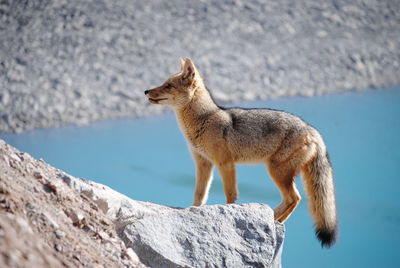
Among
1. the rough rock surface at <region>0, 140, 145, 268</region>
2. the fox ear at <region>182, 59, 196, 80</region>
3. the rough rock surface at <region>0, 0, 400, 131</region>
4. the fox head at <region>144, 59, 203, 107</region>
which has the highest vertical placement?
the fox ear at <region>182, 59, 196, 80</region>

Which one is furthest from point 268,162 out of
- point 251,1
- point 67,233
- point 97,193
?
point 251,1

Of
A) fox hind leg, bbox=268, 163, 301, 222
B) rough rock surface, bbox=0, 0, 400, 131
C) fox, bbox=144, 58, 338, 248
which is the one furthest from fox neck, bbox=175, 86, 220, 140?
rough rock surface, bbox=0, 0, 400, 131

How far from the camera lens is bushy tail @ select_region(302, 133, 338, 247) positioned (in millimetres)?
6016

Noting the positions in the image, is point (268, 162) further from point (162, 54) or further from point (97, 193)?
point (162, 54)

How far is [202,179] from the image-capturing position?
654 cm

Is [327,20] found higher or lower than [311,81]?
higher

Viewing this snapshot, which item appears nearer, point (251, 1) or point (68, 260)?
point (68, 260)

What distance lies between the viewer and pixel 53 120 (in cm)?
1611

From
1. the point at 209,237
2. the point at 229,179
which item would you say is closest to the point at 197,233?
the point at 209,237

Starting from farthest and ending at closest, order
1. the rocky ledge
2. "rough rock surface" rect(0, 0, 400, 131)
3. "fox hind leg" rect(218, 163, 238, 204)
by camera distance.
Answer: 1. "rough rock surface" rect(0, 0, 400, 131)
2. "fox hind leg" rect(218, 163, 238, 204)
3. the rocky ledge

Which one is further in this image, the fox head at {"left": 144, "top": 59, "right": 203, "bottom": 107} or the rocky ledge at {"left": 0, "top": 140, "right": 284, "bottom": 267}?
the fox head at {"left": 144, "top": 59, "right": 203, "bottom": 107}

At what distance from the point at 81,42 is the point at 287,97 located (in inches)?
249

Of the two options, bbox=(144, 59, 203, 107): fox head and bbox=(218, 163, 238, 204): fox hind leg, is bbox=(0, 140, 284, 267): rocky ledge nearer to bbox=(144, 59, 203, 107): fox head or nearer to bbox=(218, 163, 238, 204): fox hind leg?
bbox=(218, 163, 238, 204): fox hind leg

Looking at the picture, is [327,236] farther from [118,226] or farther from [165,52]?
[165,52]
